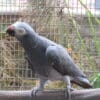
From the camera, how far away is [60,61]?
1.66 meters

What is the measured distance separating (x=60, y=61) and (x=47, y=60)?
6cm

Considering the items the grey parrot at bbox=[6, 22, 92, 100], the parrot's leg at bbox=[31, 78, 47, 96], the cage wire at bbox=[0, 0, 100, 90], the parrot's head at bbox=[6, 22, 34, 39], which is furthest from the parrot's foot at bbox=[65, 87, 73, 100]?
the cage wire at bbox=[0, 0, 100, 90]

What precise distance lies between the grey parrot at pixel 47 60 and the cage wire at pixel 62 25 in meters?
0.89

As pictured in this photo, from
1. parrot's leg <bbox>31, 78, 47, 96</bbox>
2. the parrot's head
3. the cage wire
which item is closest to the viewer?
the parrot's head

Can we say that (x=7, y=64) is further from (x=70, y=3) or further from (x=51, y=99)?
(x=51, y=99)

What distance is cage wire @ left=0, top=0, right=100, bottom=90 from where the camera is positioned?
2617 millimetres

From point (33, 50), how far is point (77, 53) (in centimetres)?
104

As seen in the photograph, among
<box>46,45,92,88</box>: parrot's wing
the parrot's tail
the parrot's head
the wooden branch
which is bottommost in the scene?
the wooden branch

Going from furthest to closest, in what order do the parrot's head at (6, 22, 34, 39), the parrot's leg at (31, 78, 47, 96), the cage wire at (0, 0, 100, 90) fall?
1. the cage wire at (0, 0, 100, 90)
2. the parrot's leg at (31, 78, 47, 96)
3. the parrot's head at (6, 22, 34, 39)

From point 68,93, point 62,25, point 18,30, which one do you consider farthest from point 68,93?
point 62,25

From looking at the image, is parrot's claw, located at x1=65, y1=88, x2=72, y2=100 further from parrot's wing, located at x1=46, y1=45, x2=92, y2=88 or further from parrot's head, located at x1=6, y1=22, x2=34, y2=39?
parrot's head, located at x1=6, y1=22, x2=34, y2=39

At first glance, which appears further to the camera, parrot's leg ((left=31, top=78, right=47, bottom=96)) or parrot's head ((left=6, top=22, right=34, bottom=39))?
parrot's leg ((left=31, top=78, right=47, bottom=96))

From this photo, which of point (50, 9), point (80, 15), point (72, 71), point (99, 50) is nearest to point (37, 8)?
point (50, 9)

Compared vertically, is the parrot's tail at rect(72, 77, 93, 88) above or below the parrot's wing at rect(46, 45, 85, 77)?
below
